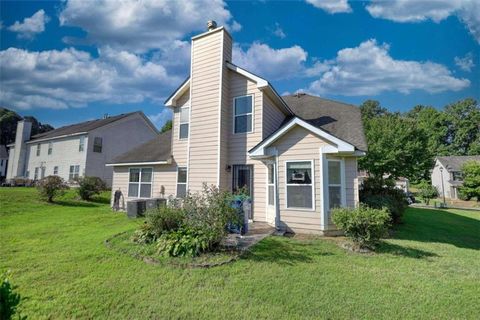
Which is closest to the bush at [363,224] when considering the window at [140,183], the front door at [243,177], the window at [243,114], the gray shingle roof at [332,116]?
the gray shingle roof at [332,116]

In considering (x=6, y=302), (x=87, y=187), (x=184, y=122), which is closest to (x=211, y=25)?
(x=184, y=122)

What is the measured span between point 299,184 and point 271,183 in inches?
53.3

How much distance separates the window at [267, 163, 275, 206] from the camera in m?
9.72

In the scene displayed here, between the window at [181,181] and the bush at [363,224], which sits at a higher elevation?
the window at [181,181]

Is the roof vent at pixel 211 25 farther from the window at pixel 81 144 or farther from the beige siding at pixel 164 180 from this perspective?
the window at pixel 81 144

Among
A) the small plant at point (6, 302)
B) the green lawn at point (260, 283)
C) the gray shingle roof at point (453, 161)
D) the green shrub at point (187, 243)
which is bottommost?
the green lawn at point (260, 283)

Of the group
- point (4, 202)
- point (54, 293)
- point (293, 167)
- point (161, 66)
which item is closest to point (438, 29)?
point (293, 167)

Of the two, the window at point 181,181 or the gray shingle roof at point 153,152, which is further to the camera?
the gray shingle roof at point 153,152

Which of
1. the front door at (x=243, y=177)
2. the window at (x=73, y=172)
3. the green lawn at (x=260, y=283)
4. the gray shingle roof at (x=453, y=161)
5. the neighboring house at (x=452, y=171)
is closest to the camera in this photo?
the green lawn at (x=260, y=283)

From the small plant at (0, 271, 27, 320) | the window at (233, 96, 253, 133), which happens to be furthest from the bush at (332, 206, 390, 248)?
the small plant at (0, 271, 27, 320)

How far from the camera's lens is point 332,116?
12500mm

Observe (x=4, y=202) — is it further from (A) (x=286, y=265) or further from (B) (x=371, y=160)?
(B) (x=371, y=160)

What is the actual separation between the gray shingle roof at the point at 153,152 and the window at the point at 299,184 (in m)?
6.90

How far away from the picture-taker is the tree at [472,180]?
30925 millimetres
